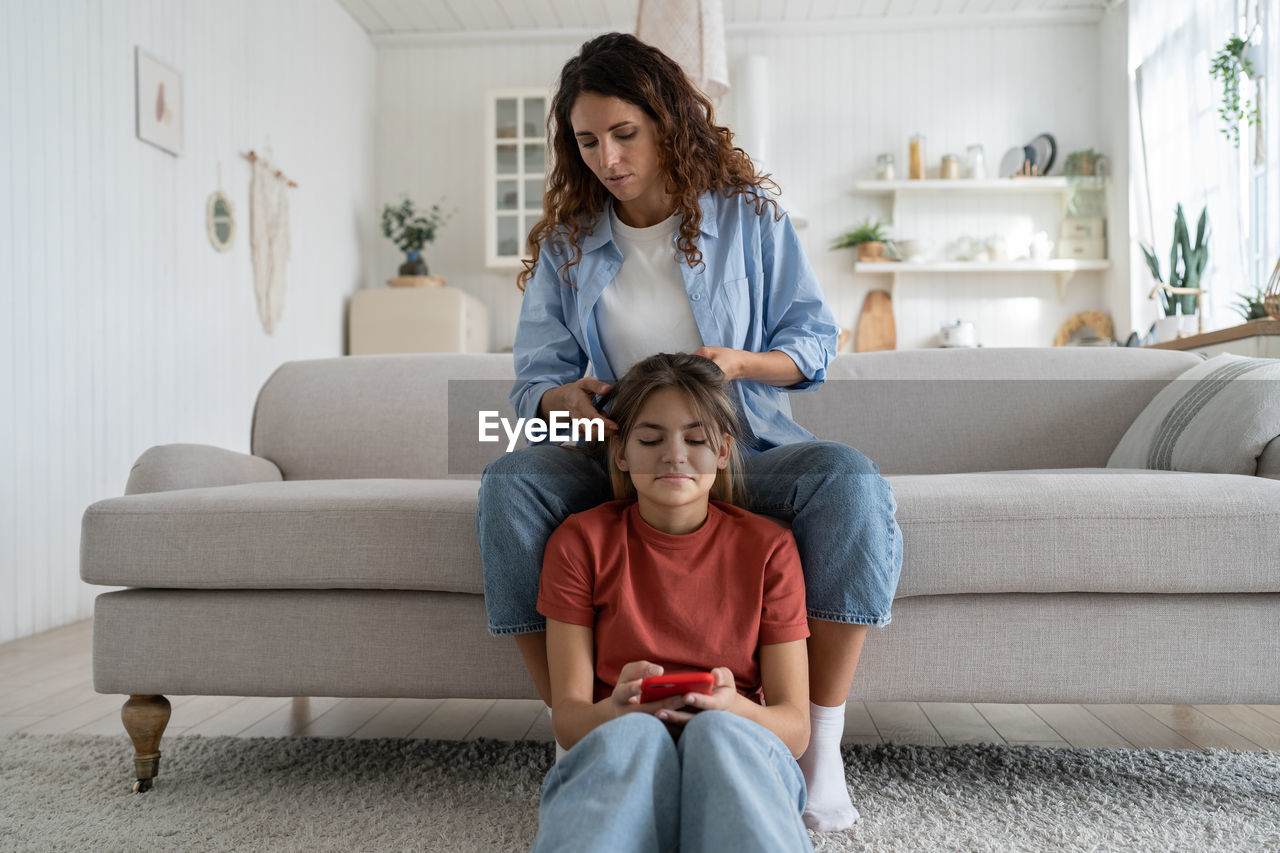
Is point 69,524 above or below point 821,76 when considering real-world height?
below

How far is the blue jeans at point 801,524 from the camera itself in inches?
46.8

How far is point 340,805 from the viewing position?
1.35 m

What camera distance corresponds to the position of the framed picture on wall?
10.7 ft

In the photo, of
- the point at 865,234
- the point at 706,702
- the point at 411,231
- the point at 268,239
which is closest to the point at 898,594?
the point at 706,702

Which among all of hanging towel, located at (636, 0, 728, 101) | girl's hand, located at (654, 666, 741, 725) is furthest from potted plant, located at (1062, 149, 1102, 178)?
girl's hand, located at (654, 666, 741, 725)

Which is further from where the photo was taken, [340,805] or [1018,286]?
[1018,286]

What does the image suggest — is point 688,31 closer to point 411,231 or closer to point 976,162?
point 411,231

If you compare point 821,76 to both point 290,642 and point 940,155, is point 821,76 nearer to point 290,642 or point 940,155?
point 940,155

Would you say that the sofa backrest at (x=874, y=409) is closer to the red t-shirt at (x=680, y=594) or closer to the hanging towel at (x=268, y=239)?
the red t-shirt at (x=680, y=594)

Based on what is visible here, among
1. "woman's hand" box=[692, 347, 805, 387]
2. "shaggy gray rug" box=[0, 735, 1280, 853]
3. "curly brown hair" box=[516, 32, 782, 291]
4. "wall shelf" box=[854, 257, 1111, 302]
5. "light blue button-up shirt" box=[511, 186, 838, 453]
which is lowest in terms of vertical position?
"shaggy gray rug" box=[0, 735, 1280, 853]

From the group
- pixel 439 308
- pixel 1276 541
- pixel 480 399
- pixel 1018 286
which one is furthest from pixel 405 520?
pixel 1018 286

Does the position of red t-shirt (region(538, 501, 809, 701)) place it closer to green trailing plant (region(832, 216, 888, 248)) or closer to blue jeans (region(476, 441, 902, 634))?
blue jeans (region(476, 441, 902, 634))

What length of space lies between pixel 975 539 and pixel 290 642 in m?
1.03

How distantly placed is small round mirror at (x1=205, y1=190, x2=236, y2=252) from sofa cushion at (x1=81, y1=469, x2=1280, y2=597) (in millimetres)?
2538
